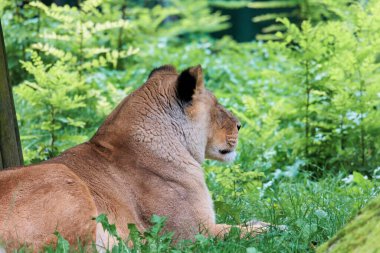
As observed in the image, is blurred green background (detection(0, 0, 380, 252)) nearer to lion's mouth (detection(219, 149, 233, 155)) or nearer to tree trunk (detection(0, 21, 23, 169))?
lion's mouth (detection(219, 149, 233, 155))

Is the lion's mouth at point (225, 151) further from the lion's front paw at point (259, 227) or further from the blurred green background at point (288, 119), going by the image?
the lion's front paw at point (259, 227)

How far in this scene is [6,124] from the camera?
260 inches

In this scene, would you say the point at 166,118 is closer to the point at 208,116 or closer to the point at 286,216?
the point at 208,116

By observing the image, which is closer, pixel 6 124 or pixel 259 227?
pixel 259 227

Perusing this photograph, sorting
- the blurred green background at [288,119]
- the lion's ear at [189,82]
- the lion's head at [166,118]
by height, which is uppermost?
the lion's ear at [189,82]

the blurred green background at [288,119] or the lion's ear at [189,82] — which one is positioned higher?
the lion's ear at [189,82]

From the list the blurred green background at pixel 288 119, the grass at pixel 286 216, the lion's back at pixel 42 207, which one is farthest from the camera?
the blurred green background at pixel 288 119

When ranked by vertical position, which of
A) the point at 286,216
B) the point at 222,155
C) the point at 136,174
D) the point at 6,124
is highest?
the point at 6,124

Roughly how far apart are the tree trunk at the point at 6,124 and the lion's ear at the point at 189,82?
1506mm

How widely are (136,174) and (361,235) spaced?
2257 mm

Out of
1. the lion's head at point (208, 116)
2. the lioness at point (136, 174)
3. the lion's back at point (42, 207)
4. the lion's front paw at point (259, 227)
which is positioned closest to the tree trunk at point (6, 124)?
the lioness at point (136, 174)

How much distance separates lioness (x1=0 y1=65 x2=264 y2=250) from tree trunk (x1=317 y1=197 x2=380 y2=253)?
5.42ft

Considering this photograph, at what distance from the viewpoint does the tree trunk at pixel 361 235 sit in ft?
12.8

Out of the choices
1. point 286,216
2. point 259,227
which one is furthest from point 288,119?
point 259,227
